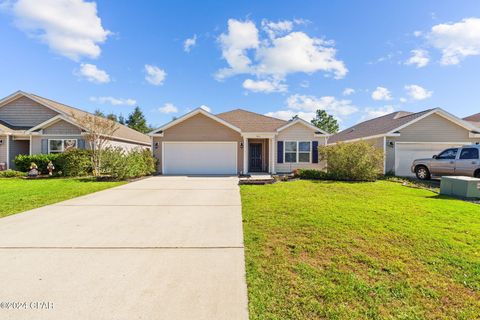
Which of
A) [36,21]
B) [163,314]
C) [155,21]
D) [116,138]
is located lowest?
[163,314]

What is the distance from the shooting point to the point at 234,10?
14.1 m

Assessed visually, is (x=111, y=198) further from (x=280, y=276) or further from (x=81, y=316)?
(x=280, y=276)

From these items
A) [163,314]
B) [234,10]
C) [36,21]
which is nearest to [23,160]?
[36,21]

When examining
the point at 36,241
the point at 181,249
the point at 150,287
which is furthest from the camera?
the point at 36,241

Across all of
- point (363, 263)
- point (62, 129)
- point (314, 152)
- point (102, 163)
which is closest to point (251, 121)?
point (314, 152)

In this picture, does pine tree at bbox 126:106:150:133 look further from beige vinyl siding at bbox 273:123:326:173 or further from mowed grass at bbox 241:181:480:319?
mowed grass at bbox 241:181:480:319

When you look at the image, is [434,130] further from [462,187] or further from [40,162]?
[40,162]

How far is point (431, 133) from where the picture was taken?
1559cm

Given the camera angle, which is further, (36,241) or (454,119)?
(454,119)

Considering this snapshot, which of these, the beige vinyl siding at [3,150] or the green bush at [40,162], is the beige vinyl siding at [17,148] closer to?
the beige vinyl siding at [3,150]

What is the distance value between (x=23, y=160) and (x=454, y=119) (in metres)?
27.9

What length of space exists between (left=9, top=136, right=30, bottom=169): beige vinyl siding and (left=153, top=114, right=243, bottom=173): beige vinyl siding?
10.5 meters

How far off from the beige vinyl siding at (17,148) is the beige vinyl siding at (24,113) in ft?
4.91

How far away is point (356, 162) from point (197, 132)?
1014 centimetres
